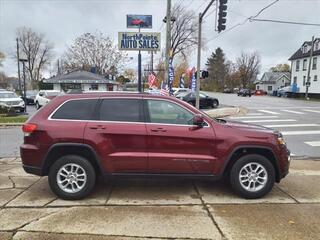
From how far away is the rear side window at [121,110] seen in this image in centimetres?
549

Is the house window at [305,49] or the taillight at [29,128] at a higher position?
the house window at [305,49]

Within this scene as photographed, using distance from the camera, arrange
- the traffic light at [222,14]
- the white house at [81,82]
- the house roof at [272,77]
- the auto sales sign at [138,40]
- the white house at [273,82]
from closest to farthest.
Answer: the traffic light at [222,14], the auto sales sign at [138,40], the white house at [81,82], the white house at [273,82], the house roof at [272,77]

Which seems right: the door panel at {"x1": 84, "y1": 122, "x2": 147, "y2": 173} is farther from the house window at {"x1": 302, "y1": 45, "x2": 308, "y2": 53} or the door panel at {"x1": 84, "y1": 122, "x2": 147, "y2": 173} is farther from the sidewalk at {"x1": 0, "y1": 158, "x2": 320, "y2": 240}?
the house window at {"x1": 302, "y1": 45, "x2": 308, "y2": 53}

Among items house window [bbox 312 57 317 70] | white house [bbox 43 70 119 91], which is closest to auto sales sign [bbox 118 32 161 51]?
white house [bbox 43 70 119 91]

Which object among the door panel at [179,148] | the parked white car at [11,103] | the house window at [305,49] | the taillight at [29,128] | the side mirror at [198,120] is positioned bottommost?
the parked white car at [11,103]

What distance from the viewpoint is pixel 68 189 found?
5465 mm

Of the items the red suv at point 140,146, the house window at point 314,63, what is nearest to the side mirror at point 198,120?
the red suv at point 140,146

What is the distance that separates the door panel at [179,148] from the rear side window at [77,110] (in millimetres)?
970

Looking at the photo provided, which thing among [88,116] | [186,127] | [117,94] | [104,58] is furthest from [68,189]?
[104,58]

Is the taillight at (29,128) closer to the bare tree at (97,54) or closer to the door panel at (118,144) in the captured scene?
the door panel at (118,144)

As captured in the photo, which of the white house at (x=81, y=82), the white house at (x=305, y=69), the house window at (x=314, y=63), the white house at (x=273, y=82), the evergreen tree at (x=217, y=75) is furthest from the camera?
the evergreen tree at (x=217, y=75)

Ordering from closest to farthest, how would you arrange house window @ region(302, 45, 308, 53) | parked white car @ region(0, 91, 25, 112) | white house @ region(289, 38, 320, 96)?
1. parked white car @ region(0, 91, 25, 112)
2. white house @ region(289, 38, 320, 96)
3. house window @ region(302, 45, 308, 53)

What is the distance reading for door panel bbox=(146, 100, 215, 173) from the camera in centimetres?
538

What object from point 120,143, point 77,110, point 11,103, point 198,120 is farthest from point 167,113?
point 11,103
